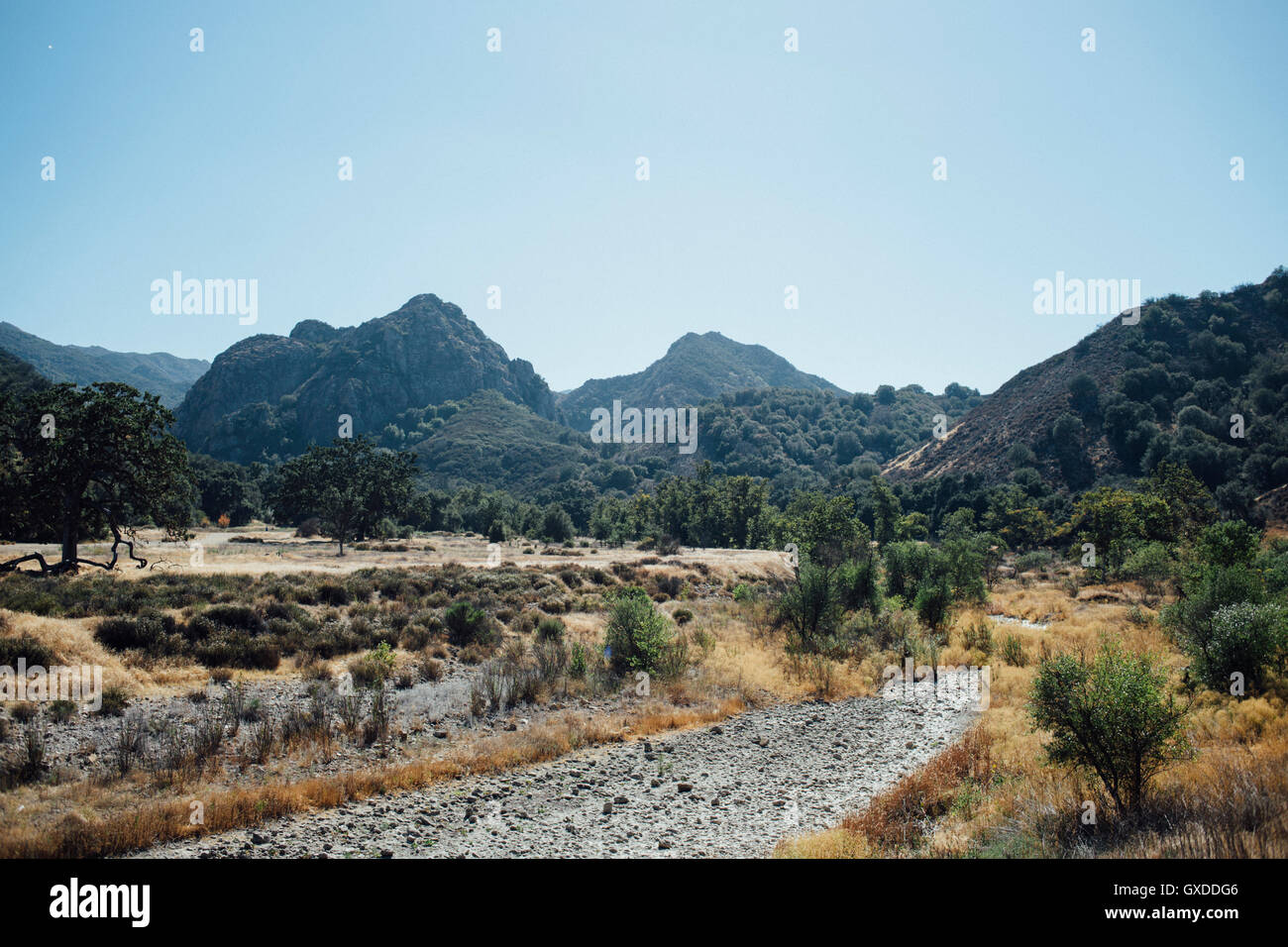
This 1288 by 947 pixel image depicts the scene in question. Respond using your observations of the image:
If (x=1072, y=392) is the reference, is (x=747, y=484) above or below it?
below

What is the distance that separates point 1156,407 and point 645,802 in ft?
327

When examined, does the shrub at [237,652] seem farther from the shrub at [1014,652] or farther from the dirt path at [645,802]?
the shrub at [1014,652]

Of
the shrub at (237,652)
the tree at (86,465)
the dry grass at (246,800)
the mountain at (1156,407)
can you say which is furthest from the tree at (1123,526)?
the tree at (86,465)

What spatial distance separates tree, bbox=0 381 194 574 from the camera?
25.2m

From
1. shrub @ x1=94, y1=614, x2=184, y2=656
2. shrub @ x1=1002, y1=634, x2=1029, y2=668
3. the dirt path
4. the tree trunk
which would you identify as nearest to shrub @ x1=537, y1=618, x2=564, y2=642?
the dirt path

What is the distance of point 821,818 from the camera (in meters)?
10.8

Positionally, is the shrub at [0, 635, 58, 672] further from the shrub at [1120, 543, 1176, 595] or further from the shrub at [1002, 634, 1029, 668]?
the shrub at [1120, 543, 1176, 595]

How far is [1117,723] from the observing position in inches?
349

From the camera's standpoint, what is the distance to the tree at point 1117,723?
344 inches

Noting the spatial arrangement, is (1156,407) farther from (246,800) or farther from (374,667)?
(246,800)

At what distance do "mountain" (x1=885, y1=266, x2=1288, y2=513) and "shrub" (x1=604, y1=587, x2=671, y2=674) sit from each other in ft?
224
